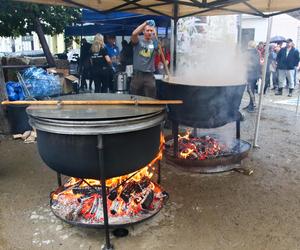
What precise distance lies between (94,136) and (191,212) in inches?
63.6

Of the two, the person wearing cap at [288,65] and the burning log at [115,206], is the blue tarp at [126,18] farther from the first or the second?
the burning log at [115,206]

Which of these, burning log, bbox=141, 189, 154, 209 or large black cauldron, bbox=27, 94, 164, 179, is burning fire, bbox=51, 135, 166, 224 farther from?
large black cauldron, bbox=27, 94, 164, 179

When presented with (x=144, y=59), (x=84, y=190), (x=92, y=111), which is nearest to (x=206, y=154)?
(x=84, y=190)

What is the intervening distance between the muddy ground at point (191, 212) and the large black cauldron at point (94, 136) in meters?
0.79

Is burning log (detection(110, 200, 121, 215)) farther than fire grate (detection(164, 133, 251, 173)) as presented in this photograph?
No

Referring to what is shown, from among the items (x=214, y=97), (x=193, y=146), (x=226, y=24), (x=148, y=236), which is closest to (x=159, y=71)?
(x=226, y=24)

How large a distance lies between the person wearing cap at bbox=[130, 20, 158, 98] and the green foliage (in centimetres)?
440

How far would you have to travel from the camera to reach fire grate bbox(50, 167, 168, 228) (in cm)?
301

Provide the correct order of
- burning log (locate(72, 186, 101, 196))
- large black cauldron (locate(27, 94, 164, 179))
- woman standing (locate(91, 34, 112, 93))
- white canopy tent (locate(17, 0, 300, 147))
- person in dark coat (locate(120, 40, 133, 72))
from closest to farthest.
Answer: large black cauldron (locate(27, 94, 164, 179)) → burning log (locate(72, 186, 101, 196)) → white canopy tent (locate(17, 0, 300, 147)) → person in dark coat (locate(120, 40, 133, 72)) → woman standing (locate(91, 34, 112, 93))

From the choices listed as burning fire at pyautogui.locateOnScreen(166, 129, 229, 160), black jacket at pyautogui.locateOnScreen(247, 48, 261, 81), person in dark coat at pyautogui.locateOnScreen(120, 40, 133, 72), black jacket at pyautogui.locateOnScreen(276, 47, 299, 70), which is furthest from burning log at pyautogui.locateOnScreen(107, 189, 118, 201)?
black jacket at pyautogui.locateOnScreen(276, 47, 299, 70)

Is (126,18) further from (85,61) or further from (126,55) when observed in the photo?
(85,61)

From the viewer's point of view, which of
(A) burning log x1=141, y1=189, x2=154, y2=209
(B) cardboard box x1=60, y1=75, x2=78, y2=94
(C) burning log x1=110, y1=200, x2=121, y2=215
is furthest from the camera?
(B) cardboard box x1=60, y1=75, x2=78, y2=94

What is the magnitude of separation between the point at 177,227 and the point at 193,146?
72.9 inches

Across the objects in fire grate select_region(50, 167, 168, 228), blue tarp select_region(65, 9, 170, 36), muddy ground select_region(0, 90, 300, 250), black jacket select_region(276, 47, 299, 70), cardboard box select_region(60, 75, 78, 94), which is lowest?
muddy ground select_region(0, 90, 300, 250)
